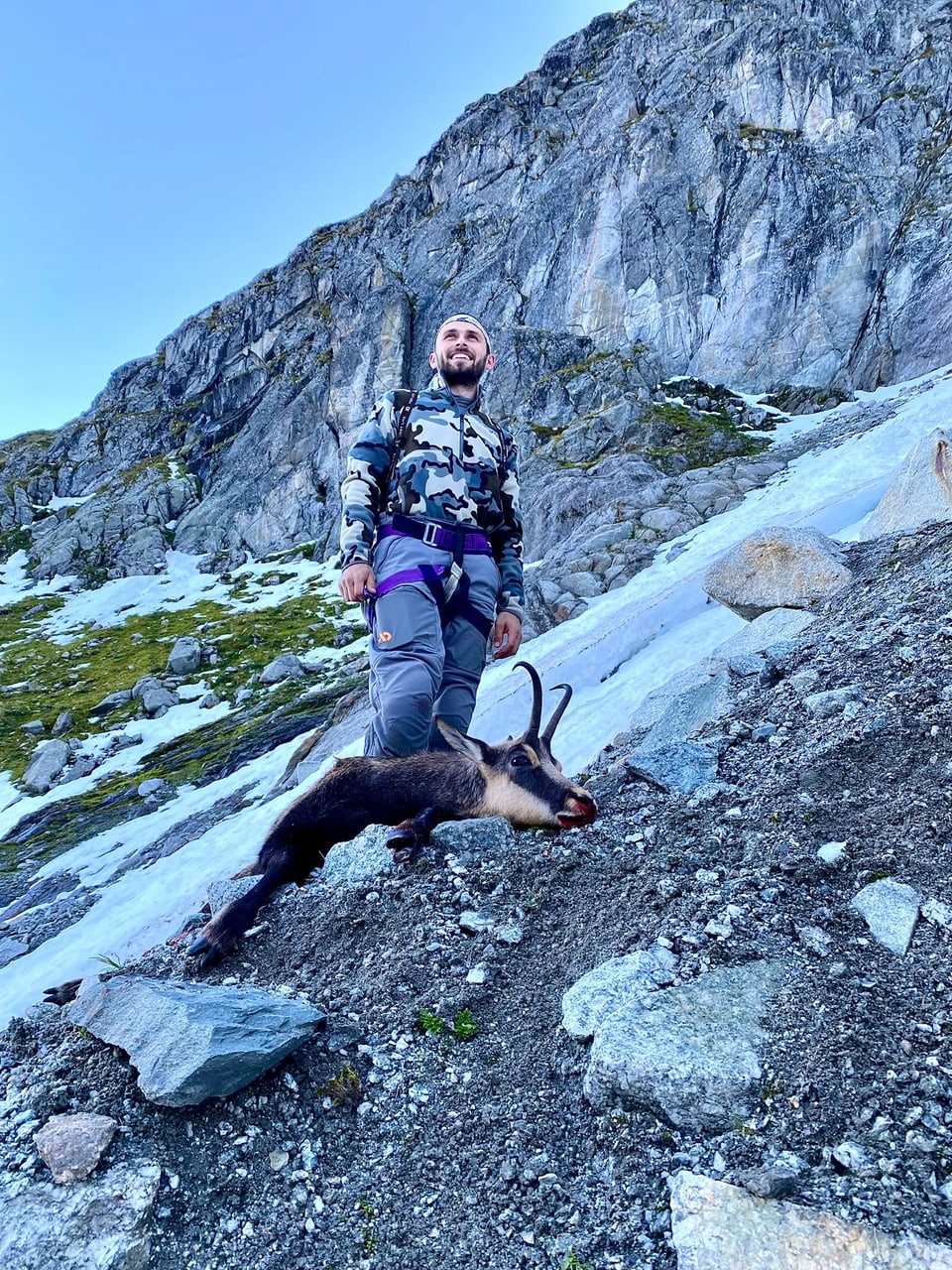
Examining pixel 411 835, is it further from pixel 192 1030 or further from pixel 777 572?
pixel 777 572

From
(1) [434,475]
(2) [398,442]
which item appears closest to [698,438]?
(2) [398,442]

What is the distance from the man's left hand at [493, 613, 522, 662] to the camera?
20.2ft

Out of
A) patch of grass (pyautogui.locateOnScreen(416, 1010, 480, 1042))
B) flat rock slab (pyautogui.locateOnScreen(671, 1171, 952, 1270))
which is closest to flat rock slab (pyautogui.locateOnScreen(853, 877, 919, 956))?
flat rock slab (pyautogui.locateOnScreen(671, 1171, 952, 1270))

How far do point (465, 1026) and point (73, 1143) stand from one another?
1.47 metres

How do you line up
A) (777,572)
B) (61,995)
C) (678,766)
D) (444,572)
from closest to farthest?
(61,995), (678,766), (444,572), (777,572)

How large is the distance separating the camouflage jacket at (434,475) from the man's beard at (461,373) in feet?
0.27

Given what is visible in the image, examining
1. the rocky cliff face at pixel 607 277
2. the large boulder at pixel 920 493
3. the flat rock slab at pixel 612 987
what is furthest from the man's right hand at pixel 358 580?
the rocky cliff face at pixel 607 277

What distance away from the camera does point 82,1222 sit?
206cm

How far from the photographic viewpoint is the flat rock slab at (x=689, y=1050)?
228cm

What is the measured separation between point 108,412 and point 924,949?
421ft

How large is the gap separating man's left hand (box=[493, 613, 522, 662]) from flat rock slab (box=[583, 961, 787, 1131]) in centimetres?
367

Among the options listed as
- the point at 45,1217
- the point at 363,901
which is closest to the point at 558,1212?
the point at 45,1217

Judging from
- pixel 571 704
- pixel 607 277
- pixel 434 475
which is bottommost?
pixel 571 704

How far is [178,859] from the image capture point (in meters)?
9.94
